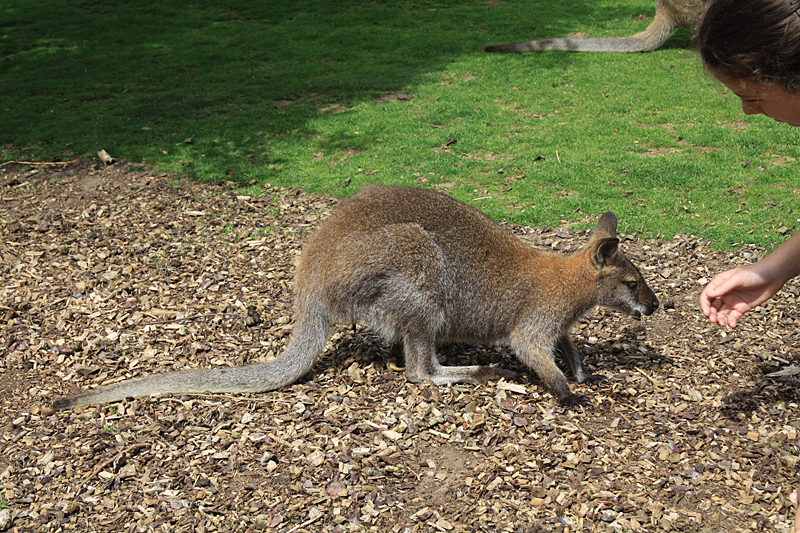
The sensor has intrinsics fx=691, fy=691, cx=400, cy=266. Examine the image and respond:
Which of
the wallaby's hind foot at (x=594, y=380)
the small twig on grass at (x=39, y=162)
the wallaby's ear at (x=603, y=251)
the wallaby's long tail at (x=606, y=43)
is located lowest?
the wallaby's hind foot at (x=594, y=380)

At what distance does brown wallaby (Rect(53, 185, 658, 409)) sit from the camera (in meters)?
4.00

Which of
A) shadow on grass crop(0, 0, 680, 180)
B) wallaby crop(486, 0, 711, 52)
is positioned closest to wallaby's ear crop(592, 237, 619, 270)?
shadow on grass crop(0, 0, 680, 180)

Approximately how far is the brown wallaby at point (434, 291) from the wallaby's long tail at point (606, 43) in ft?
23.7

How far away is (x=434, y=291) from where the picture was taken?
4.09 metres

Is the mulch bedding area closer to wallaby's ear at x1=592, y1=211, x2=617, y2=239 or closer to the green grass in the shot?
wallaby's ear at x1=592, y1=211, x2=617, y2=239

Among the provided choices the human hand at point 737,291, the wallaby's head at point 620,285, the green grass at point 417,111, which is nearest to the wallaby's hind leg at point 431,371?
the wallaby's head at point 620,285

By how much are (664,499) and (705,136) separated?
17.5 ft

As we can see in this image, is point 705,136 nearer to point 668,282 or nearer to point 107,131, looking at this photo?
point 668,282

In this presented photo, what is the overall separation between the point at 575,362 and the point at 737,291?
5.20ft

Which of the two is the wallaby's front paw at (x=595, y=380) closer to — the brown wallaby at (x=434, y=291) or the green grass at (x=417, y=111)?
the brown wallaby at (x=434, y=291)

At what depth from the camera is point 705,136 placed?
24.5 feet

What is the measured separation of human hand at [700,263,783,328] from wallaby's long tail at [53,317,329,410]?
7.17 ft

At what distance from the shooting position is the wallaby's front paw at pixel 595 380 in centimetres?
418

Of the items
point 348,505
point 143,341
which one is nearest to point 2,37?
point 143,341
